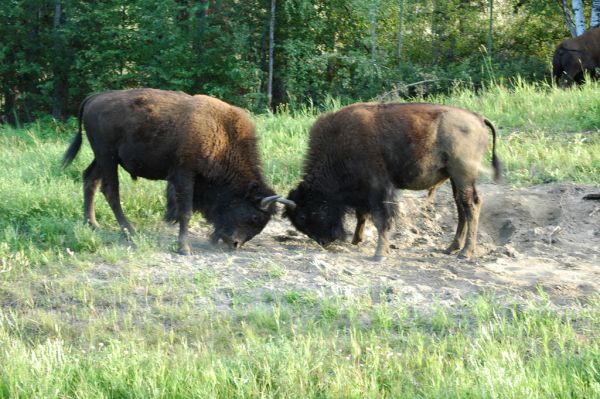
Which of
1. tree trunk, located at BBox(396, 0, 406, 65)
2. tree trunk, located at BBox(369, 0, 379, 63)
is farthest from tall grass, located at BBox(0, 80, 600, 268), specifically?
tree trunk, located at BBox(396, 0, 406, 65)

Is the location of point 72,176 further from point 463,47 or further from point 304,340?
point 463,47

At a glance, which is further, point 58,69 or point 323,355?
point 58,69

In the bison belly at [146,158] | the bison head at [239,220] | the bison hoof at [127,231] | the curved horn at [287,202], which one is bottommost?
the bison hoof at [127,231]

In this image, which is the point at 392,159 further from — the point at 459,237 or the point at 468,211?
the point at 459,237

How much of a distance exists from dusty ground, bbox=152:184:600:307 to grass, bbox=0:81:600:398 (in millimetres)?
165

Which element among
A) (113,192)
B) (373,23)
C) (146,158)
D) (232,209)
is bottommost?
(232,209)

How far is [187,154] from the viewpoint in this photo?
8.23m

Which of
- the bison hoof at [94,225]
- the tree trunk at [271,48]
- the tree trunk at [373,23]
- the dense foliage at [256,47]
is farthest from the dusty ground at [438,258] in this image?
the dense foliage at [256,47]

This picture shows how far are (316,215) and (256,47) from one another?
40.8ft

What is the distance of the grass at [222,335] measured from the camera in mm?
4988

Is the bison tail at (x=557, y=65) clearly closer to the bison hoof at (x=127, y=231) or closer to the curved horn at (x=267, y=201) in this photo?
the curved horn at (x=267, y=201)

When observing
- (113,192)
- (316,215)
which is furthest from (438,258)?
(113,192)

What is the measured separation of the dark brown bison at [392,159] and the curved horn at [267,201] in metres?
0.25

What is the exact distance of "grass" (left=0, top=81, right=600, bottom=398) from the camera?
4.99 metres
